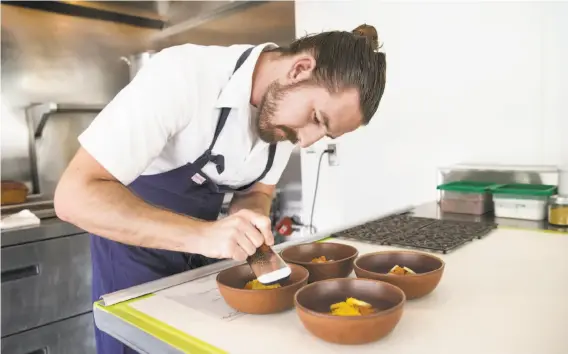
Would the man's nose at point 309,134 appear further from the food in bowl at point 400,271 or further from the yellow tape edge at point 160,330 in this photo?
the yellow tape edge at point 160,330

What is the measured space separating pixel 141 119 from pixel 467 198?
44.9 inches

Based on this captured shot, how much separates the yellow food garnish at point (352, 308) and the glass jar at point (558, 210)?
90 centimetres

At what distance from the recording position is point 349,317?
2.08ft

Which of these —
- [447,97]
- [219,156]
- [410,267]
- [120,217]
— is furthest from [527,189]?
[120,217]

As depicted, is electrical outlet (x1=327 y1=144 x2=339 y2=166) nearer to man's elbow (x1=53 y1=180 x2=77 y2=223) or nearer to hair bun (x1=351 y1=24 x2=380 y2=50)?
hair bun (x1=351 y1=24 x2=380 y2=50)

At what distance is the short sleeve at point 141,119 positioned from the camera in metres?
0.88

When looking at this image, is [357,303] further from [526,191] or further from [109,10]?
[109,10]

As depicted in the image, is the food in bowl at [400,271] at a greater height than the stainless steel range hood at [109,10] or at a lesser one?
lesser

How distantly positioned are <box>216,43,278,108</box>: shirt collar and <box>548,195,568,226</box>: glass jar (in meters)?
0.92

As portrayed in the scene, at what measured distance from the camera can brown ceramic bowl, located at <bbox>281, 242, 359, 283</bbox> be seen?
2.93 feet

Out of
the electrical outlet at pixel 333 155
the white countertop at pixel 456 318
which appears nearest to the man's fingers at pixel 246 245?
the white countertop at pixel 456 318

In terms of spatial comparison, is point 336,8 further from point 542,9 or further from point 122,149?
point 122,149

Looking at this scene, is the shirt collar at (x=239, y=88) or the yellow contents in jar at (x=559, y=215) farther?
the yellow contents in jar at (x=559, y=215)

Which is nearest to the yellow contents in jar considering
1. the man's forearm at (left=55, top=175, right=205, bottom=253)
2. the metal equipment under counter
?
the man's forearm at (left=55, top=175, right=205, bottom=253)
